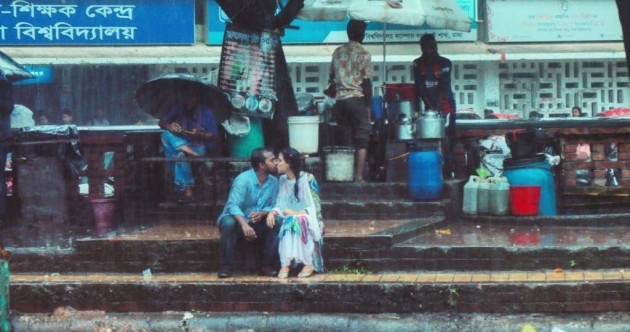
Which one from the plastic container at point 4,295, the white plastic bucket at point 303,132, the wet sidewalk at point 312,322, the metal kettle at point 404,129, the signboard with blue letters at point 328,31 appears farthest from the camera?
the signboard with blue letters at point 328,31

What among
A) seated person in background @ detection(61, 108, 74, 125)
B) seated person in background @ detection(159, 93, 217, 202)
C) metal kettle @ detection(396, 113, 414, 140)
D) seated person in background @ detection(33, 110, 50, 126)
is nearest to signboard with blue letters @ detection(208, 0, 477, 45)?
seated person in background @ detection(61, 108, 74, 125)

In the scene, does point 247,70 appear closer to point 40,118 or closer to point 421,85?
point 421,85

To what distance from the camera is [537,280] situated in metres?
7.79

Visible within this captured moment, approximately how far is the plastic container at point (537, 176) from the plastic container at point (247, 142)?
2.88 meters

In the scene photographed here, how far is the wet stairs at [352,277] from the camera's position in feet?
25.3

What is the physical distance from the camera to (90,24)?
18844 millimetres

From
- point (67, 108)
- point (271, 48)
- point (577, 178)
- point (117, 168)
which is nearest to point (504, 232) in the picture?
point (577, 178)

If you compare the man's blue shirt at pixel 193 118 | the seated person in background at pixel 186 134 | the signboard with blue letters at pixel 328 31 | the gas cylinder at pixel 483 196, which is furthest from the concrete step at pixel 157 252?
the signboard with blue letters at pixel 328 31

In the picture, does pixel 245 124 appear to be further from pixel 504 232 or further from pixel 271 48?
pixel 504 232

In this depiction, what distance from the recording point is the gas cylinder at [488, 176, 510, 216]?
10219 mm

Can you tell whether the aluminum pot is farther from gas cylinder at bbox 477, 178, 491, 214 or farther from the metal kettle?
gas cylinder at bbox 477, 178, 491, 214

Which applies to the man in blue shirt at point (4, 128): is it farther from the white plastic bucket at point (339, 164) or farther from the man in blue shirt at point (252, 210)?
the man in blue shirt at point (252, 210)

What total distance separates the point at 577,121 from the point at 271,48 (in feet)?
12.4

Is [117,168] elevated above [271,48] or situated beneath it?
situated beneath
